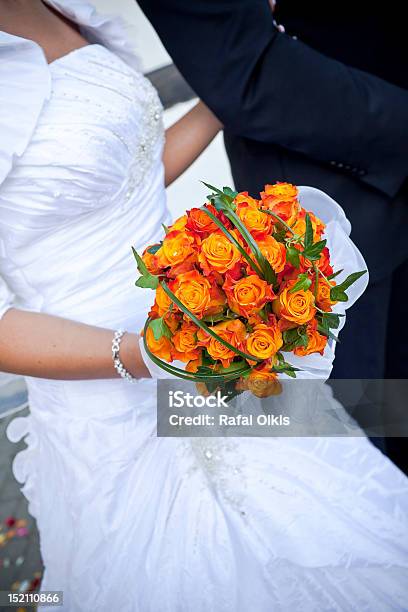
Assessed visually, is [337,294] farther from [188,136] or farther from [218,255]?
[188,136]

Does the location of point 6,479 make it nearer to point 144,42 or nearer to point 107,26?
point 107,26

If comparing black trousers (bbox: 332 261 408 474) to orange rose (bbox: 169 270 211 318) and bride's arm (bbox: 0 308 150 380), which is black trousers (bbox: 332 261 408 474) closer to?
bride's arm (bbox: 0 308 150 380)

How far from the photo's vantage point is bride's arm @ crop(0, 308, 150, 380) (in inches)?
43.9

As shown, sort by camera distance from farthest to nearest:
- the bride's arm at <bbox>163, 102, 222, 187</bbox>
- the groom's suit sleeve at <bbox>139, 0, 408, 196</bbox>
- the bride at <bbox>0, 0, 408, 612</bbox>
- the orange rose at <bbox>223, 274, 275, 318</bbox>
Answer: the bride's arm at <bbox>163, 102, 222, 187</bbox>
the groom's suit sleeve at <bbox>139, 0, 408, 196</bbox>
the bride at <bbox>0, 0, 408, 612</bbox>
the orange rose at <bbox>223, 274, 275, 318</bbox>

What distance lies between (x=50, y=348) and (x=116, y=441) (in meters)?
0.27

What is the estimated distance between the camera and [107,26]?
1.35 meters

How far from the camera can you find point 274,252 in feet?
2.46

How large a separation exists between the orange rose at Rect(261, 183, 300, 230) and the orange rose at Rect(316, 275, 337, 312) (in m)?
0.10

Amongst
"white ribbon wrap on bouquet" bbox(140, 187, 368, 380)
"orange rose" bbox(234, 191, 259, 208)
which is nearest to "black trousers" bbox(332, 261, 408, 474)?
"white ribbon wrap on bouquet" bbox(140, 187, 368, 380)

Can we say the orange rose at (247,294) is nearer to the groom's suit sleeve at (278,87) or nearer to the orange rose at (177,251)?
the orange rose at (177,251)

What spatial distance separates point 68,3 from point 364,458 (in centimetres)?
127

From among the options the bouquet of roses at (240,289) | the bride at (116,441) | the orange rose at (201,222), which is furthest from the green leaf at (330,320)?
the bride at (116,441)

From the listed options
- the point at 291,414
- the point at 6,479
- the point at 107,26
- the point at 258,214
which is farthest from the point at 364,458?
the point at 6,479

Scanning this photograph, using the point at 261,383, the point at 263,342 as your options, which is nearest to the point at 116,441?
the point at 261,383
